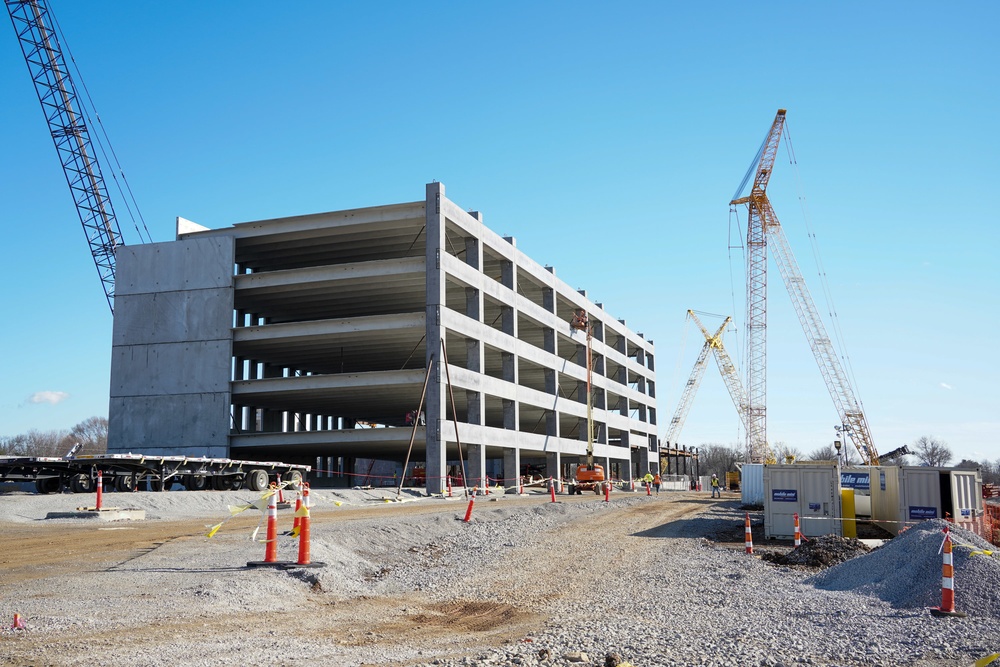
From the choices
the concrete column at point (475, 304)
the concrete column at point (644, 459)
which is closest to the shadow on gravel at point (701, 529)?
the concrete column at point (475, 304)

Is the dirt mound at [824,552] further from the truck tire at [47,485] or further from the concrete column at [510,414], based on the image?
the concrete column at [510,414]

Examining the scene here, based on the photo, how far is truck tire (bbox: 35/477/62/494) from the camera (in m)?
32.1

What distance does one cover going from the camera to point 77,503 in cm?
2712

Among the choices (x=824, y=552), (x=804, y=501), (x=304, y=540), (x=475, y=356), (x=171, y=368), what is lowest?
(x=824, y=552)

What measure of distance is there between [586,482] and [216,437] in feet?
75.6

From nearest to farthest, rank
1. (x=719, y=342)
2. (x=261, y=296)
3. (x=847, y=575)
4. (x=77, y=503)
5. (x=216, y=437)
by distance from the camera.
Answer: (x=847, y=575) < (x=77, y=503) < (x=216, y=437) < (x=261, y=296) < (x=719, y=342)

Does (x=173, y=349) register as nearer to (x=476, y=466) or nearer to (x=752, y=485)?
(x=476, y=466)

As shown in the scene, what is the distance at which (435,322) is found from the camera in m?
46.9

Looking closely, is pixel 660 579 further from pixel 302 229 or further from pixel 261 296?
pixel 261 296

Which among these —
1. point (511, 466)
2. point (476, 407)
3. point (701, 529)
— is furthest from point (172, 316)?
point (701, 529)

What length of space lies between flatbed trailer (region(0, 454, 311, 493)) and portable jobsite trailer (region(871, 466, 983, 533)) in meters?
26.1

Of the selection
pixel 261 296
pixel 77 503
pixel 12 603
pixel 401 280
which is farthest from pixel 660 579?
pixel 261 296

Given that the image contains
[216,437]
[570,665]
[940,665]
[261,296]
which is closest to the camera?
[570,665]

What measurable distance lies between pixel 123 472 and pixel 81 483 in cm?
152
